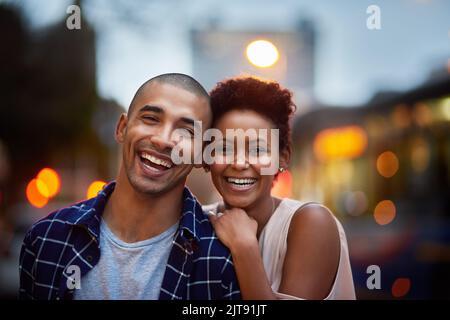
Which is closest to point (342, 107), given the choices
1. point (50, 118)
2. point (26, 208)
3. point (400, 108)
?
point (400, 108)

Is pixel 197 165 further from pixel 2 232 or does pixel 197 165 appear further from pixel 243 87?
pixel 2 232

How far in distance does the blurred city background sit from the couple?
420mm

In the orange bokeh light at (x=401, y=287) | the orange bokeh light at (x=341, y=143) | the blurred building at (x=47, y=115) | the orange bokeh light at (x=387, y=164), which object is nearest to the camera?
the orange bokeh light at (x=401, y=287)

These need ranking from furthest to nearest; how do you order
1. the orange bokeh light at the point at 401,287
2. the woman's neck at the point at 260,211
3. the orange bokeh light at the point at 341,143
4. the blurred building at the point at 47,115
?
the blurred building at the point at 47,115 < the orange bokeh light at the point at 341,143 < the orange bokeh light at the point at 401,287 < the woman's neck at the point at 260,211

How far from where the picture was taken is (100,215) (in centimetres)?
235

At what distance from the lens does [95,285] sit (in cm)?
226

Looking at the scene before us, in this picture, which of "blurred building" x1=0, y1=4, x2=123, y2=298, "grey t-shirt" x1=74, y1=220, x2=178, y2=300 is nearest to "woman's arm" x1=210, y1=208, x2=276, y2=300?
"grey t-shirt" x1=74, y1=220, x2=178, y2=300

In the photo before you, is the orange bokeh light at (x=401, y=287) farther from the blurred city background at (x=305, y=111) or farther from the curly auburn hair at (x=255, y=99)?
the curly auburn hair at (x=255, y=99)

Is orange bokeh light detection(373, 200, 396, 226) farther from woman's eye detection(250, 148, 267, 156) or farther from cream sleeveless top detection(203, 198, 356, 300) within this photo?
woman's eye detection(250, 148, 267, 156)

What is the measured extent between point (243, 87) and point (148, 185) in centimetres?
55

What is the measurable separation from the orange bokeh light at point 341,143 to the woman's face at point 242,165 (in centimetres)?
616

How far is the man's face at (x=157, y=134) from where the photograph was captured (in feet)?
7.26

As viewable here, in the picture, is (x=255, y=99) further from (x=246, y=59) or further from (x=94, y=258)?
(x=246, y=59)

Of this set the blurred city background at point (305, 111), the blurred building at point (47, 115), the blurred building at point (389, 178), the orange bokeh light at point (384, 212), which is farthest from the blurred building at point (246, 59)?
the blurred building at point (47, 115)
